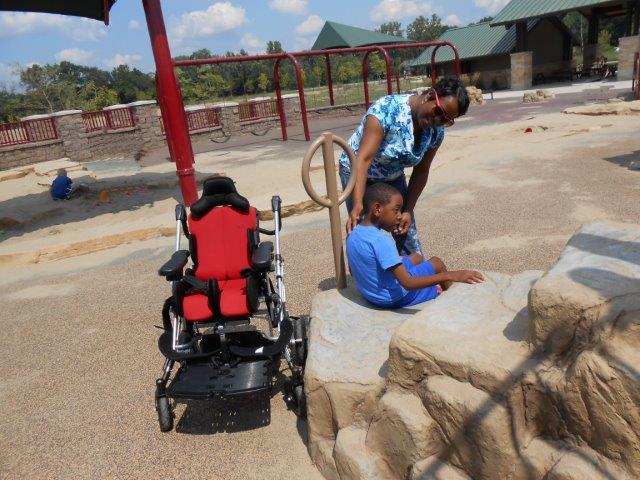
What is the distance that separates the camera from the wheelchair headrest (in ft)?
10.7

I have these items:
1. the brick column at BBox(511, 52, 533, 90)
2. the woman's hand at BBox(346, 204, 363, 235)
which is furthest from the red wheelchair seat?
the brick column at BBox(511, 52, 533, 90)

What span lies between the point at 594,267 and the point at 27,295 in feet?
16.7

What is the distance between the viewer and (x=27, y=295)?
5082mm

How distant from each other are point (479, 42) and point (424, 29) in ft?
201

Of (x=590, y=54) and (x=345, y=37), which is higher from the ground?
Result: (x=345, y=37)

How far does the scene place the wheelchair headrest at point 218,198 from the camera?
129 inches

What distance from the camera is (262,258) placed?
9.79ft

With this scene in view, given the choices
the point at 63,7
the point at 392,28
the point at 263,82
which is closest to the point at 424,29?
the point at 392,28

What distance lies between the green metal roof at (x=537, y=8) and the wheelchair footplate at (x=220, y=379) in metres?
25.3

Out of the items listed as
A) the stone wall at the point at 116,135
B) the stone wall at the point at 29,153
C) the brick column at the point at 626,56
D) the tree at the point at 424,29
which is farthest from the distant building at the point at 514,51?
the tree at the point at 424,29


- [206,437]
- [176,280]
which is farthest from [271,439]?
[176,280]

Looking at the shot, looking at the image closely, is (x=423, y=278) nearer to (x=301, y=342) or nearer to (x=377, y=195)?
(x=377, y=195)

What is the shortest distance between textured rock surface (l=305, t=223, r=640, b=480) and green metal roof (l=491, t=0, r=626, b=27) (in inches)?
985

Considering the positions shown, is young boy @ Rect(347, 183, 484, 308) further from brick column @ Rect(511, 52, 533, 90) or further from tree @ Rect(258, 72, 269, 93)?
tree @ Rect(258, 72, 269, 93)
